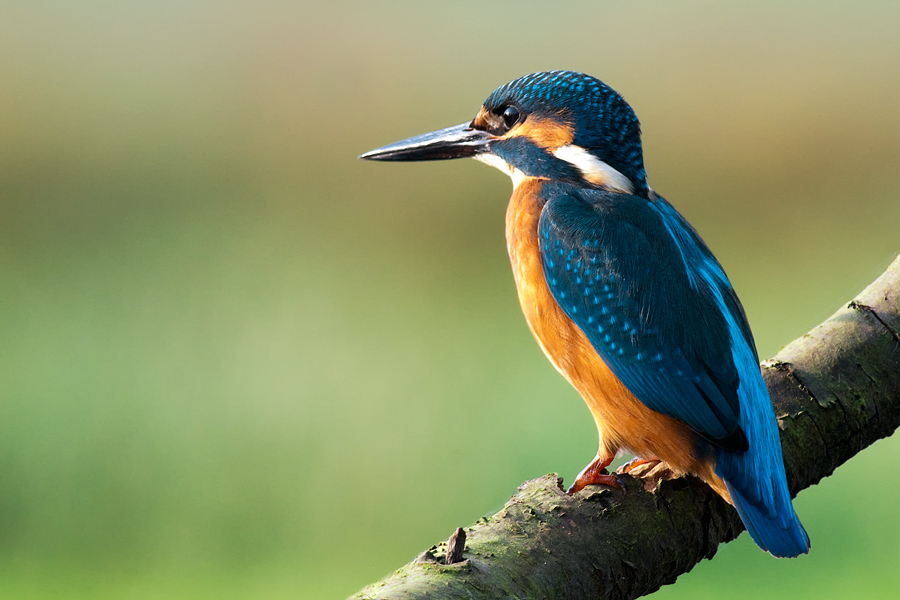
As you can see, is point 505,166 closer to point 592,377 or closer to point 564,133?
point 564,133

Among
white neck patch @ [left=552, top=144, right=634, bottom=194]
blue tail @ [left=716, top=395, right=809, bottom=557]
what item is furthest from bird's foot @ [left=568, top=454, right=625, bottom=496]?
white neck patch @ [left=552, top=144, right=634, bottom=194]

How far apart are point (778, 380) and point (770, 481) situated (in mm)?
181

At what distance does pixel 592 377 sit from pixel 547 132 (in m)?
0.33

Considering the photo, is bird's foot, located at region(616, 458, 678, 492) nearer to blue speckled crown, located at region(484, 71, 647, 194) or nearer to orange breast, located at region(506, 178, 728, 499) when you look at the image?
orange breast, located at region(506, 178, 728, 499)

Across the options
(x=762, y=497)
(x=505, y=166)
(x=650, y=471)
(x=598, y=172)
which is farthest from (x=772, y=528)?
(x=505, y=166)

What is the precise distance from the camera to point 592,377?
103cm

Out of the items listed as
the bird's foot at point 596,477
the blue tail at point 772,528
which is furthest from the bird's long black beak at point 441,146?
the blue tail at point 772,528

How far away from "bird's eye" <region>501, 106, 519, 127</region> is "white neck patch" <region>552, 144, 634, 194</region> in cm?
9

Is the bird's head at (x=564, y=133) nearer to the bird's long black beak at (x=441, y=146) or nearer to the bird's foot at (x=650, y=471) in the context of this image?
the bird's long black beak at (x=441, y=146)

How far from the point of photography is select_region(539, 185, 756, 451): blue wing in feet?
3.06

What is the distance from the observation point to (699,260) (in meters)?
1.05

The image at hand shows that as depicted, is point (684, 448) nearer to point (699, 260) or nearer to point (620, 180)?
point (699, 260)

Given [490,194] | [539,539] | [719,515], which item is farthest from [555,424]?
[539,539]

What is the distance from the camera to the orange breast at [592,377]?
962 mm
